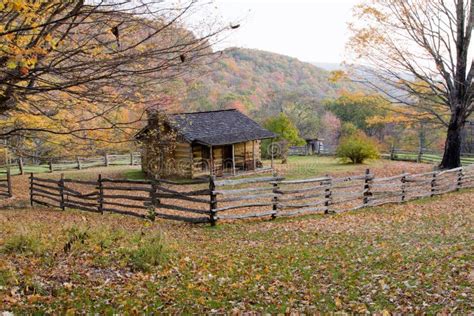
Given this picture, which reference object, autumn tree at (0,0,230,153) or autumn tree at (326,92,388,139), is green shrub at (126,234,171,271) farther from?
autumn tree at (326,92,388,139)

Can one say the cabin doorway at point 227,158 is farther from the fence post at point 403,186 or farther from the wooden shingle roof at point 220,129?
the fence post at point 403,186

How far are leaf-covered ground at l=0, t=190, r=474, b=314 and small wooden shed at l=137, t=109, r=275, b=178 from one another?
46.2ft

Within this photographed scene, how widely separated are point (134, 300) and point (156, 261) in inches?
74.4

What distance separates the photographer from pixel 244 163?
28.5 meters

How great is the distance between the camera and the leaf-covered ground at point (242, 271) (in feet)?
17.8

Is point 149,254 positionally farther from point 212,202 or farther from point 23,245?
point 212,202

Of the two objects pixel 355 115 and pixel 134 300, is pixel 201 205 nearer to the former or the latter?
pixel 134 300

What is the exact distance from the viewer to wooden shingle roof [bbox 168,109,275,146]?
2495 cm

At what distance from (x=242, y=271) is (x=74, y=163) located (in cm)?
3308

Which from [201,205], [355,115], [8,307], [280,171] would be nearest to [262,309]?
[8,307]

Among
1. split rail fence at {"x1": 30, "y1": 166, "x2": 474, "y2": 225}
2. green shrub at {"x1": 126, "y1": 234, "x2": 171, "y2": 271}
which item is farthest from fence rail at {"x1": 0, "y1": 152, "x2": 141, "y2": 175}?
green shrub at {"x1": 126, "y1": 234, "x2": 171, "y2": 271}

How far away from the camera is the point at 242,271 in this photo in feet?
24.0

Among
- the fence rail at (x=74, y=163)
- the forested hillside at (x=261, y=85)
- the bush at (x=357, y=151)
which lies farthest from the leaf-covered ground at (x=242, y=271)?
the forested hillside at (x=261, y=85)

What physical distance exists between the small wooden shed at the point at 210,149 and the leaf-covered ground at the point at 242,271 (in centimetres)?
1407
